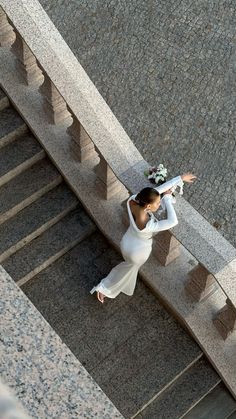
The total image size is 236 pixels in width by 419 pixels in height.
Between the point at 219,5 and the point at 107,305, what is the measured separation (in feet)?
19.1

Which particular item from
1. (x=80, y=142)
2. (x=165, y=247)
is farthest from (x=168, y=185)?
(x=80, y=142)

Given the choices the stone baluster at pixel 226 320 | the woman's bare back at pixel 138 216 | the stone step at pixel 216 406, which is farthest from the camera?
the stone step at pixel 216 406

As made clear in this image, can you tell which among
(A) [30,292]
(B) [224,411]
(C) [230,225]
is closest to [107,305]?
(A) [30,292]

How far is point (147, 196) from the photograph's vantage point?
5.12m

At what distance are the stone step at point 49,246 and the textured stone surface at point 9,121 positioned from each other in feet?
3.32

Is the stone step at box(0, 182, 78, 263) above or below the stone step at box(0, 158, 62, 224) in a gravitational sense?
below

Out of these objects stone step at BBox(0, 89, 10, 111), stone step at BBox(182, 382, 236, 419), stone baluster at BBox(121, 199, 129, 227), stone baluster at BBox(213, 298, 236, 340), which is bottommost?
stone step at BBox(182, 382, 236, 419)

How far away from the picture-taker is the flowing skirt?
5.65 m

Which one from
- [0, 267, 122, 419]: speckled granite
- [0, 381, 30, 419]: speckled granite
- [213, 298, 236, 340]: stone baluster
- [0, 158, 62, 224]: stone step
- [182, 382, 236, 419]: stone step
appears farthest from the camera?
[0, 158, 62, 224]: stone step

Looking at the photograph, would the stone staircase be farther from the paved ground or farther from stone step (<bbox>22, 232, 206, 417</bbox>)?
the paved ground

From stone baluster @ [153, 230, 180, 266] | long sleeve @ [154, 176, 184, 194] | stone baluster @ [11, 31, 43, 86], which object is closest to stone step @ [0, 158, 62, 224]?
stone baluster @ [11, 31, 43, 86]

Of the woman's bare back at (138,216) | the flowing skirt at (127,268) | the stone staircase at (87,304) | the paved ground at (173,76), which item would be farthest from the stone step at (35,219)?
the paved ground at (173,76)

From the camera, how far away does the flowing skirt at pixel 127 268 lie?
5652 mm

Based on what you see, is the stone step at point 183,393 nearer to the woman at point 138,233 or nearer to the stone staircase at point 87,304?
the stone staircase at point 87,304
